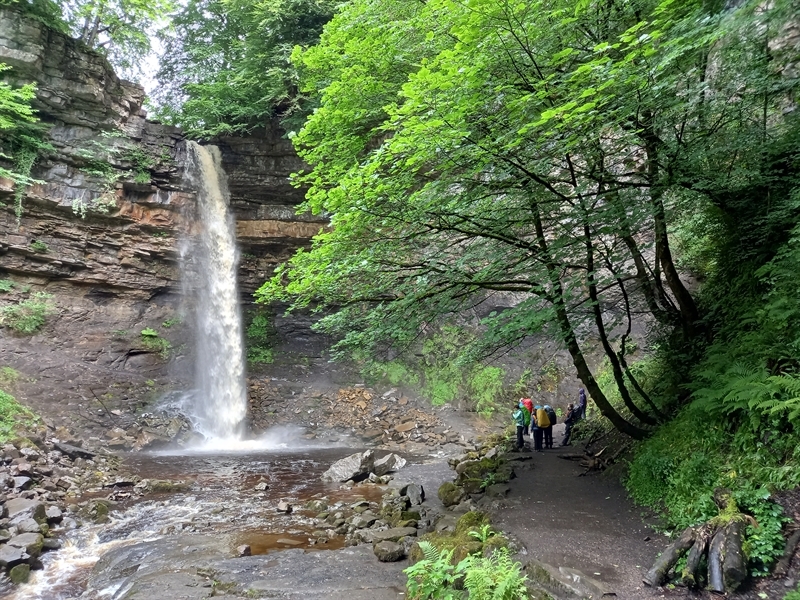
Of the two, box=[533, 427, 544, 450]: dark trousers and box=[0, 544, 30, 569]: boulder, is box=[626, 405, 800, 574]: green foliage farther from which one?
box=[0, 544, 30, 569]: boulder

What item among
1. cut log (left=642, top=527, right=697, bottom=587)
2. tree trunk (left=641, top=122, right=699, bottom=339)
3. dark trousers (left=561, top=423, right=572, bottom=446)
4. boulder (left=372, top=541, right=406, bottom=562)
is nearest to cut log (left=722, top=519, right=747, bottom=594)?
cut log (left=642, top=527, right=697, bottom=587)

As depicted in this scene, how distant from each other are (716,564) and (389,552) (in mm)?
3414

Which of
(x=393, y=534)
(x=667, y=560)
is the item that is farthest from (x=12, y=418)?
(x=667, y=560)

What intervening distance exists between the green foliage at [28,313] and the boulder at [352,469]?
12023mm

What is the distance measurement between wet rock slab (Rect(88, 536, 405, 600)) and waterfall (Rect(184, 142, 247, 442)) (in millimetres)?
12870

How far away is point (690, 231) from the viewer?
25.6ft

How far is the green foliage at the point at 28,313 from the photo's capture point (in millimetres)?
15914

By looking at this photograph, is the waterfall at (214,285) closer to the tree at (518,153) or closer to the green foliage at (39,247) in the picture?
the green foliage at (39,247)

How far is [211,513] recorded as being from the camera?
8508 mm

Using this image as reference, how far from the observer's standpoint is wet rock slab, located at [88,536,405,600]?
4945 mm

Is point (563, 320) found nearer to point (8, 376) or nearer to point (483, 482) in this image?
point (483, 482)

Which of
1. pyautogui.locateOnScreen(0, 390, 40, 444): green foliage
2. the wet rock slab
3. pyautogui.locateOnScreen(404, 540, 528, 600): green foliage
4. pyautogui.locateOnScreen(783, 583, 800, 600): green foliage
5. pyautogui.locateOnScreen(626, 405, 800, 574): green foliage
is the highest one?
pyautogui.locateOnScreen(0, 390, 40, 444): green foliage

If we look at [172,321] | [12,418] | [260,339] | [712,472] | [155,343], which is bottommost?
[712,472]

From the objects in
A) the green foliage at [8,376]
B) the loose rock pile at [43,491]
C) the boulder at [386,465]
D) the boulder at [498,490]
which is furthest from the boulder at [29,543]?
the green foliage at [8,376]
